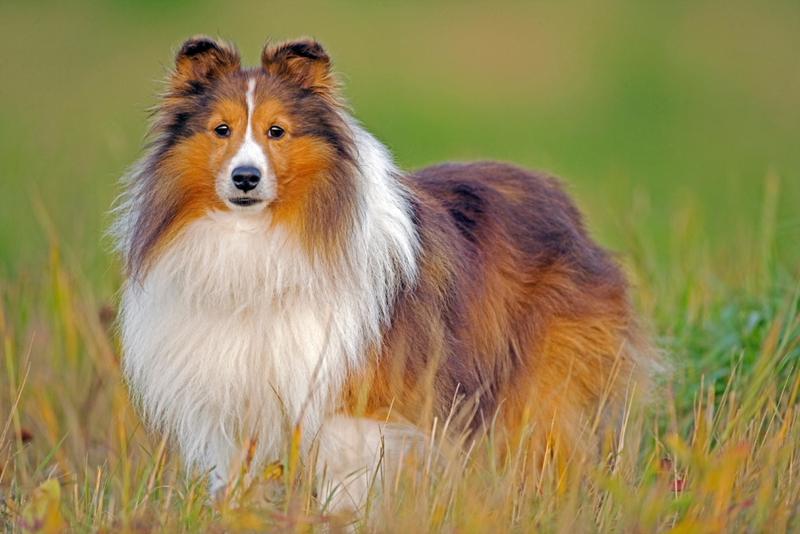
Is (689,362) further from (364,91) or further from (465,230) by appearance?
(364,91)

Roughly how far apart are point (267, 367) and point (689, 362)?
303cm

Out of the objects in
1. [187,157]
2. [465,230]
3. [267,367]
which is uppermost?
Result: [187,157]

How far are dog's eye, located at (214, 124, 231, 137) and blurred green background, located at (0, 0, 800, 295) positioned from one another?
8671 millimetres

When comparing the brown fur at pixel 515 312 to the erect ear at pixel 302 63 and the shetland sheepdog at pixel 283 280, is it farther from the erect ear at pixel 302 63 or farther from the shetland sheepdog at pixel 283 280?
the erect ear at pixel 302 63

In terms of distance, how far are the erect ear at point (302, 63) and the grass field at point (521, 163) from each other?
0.70 meters

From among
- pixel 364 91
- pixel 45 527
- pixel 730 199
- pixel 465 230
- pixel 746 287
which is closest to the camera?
pixel 45 527

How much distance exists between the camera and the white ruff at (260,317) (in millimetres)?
4137

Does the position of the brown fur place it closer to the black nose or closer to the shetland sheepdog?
the shetland sheepdog

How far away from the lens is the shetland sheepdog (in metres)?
4.14

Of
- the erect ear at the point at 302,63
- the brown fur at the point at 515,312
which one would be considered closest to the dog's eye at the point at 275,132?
the erect ear at the point at 302,63

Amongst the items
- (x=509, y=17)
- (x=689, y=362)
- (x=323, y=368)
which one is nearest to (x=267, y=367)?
(x=323, y=368)

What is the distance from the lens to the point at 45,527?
3404 millimetres

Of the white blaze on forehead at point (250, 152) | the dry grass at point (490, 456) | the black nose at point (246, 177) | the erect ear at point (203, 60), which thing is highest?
the erect ear at point (203, 60)

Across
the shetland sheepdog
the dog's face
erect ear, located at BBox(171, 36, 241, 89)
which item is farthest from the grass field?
the dog's face
